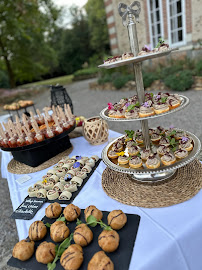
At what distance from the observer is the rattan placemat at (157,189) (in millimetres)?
1168

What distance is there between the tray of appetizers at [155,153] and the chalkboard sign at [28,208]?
1.76 feet

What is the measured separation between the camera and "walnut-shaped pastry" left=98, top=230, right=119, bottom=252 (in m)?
0.90

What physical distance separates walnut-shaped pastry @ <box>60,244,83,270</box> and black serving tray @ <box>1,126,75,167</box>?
3.64 feet

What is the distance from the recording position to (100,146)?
2156mm

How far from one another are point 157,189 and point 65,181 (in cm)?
67

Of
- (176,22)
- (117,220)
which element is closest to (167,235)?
(117,220)

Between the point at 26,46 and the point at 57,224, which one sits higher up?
the point at 26,46

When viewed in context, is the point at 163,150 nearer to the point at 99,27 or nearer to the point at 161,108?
the point at 161,108

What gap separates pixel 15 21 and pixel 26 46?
1.66 metres

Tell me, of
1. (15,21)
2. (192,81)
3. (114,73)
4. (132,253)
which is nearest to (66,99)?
(132,253)

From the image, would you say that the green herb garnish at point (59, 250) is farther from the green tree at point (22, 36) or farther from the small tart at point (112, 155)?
the green tree at point (22, 36)

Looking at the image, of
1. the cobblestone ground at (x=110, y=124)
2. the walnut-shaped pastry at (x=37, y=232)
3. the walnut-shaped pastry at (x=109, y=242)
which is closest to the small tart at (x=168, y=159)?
the walnut-shaped pastry at (x=109, y=242)

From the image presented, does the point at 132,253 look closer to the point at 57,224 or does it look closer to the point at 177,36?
the point at 57,224

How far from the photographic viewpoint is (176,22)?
24.2ft
